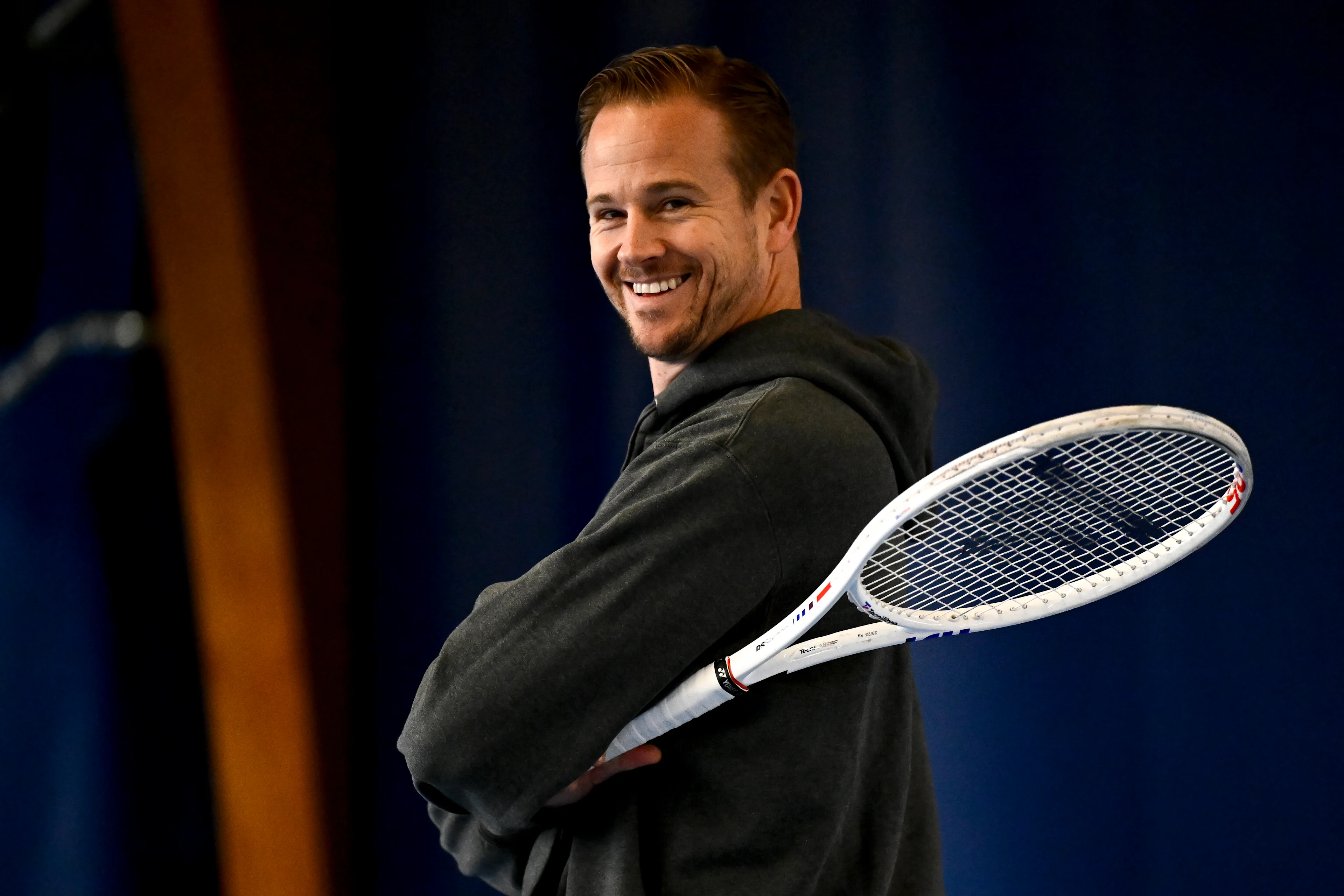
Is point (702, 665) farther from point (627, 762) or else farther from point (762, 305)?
point (762, 305)

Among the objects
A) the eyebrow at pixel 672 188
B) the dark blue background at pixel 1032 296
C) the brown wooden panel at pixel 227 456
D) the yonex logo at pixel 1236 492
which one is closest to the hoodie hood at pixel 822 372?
the eyebrow at pixel 672 188

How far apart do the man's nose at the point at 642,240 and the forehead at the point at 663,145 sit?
0.03 m

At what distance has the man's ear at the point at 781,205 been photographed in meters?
0.95

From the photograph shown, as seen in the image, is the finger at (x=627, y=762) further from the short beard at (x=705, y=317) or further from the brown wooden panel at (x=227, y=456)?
the brown wooden panel at (x=227, y=456)

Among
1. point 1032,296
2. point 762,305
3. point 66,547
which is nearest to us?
point 762,305

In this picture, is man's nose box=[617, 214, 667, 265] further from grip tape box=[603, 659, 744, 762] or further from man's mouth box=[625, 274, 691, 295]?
grip tape box=[603, 659, 744, 762]

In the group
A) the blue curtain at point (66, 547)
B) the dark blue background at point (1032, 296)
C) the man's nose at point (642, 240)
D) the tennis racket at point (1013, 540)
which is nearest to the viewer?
the tennis racket at point (1013, 540)

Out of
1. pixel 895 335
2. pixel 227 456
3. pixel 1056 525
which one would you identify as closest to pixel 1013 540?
pixel 1056 525

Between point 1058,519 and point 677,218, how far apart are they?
0.40 meters

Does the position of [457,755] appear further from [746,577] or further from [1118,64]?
[1118,64]

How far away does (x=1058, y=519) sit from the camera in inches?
33.2

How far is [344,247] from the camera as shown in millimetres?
1742

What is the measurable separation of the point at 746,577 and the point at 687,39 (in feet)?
3.50

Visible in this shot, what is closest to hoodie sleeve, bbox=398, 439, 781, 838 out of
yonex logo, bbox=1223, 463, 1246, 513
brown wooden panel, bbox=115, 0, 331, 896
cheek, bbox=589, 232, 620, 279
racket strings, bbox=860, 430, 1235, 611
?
racket strings, bbox=860, 430, 1235, 611
